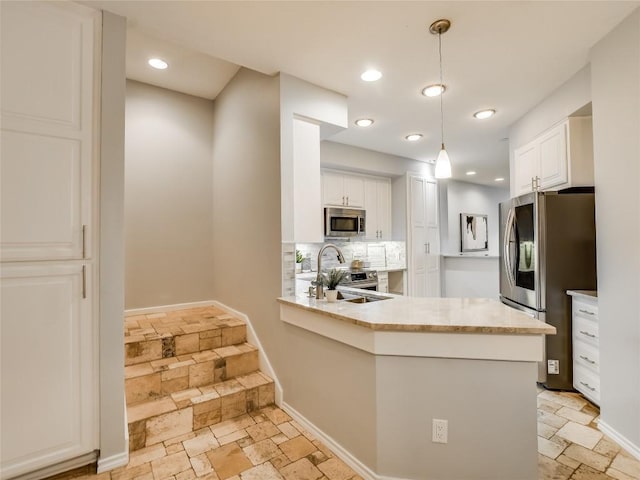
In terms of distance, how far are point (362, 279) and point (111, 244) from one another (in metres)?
3.34

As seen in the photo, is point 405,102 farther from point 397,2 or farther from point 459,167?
point 459,167

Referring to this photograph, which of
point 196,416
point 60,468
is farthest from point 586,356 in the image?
point 60,468

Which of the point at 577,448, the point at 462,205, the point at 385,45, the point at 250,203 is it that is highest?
the point at 385,45

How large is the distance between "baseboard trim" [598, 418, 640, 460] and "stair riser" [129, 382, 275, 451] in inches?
91.2

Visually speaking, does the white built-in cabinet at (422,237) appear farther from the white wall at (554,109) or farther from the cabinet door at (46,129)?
the cabinet door at (46,129)

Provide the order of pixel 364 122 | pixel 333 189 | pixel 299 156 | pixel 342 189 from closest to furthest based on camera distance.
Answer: pixel 299 156 → pixel 364 122 → pixel 333 189 → pixel 342 189

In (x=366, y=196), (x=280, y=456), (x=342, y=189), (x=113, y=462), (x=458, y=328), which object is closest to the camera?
(x=458, y=328)

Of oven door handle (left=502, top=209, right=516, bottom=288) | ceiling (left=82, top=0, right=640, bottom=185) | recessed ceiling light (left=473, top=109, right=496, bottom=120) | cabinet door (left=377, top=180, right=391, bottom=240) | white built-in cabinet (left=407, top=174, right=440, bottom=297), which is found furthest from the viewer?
white built-in cabinet (left=407, top=174, right=440, bottom=297)

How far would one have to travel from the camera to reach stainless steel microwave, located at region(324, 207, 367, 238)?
4.28 m

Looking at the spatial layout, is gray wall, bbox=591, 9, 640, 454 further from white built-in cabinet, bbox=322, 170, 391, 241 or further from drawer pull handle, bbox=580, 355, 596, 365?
white built-in cabinet, bbox=322, 170, 391, 241

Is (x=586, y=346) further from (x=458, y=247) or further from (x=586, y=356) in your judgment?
(x=458, y=247)

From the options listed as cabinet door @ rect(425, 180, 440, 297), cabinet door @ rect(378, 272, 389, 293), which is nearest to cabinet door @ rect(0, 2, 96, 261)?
cabinet door @ rect(378, 272, 389, 293)

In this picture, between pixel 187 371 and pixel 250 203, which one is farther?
pixel 250 203

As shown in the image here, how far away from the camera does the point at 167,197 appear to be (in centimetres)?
348
